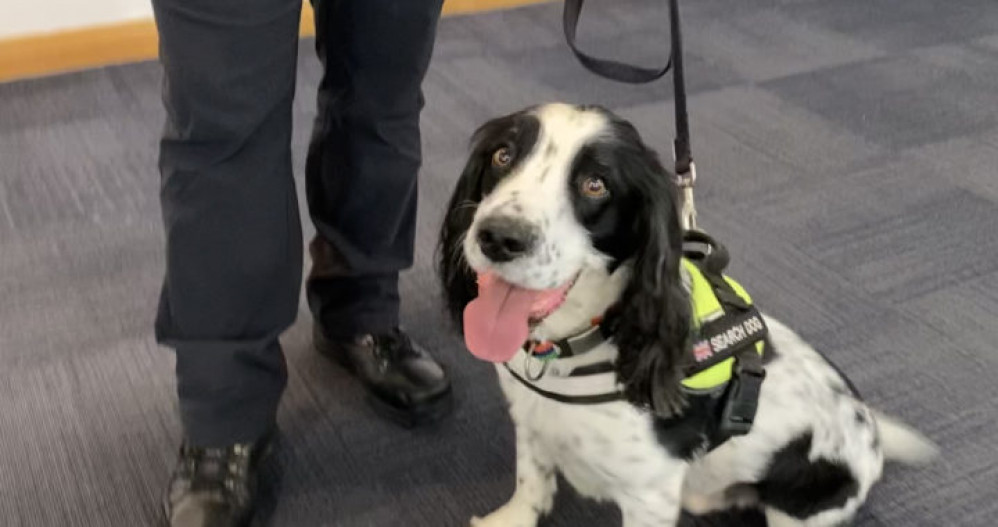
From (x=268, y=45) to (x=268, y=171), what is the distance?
8.1 inches

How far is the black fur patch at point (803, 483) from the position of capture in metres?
1.49

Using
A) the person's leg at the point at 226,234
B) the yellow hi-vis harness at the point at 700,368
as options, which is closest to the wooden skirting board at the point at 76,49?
the person's leg at the point at 226,234

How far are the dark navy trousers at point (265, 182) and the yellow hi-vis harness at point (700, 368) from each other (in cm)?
47

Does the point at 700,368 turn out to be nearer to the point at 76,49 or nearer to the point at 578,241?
the point at 578,241

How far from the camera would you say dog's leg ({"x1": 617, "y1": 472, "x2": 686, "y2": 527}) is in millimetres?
1434

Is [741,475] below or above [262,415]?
above

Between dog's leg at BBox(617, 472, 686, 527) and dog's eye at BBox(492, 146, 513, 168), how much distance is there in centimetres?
50

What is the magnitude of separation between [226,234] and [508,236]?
51 centimetres

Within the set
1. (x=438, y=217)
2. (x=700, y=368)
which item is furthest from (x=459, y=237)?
(x=438, y=217)

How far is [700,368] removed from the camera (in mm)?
1399

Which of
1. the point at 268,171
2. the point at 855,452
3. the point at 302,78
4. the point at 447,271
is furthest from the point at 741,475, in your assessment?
the point at 302,78

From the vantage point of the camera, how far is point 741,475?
1529mm

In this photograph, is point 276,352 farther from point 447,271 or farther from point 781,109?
point 781,109

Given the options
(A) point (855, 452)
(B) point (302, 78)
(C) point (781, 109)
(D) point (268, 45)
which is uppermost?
(D) point (268, 45)
